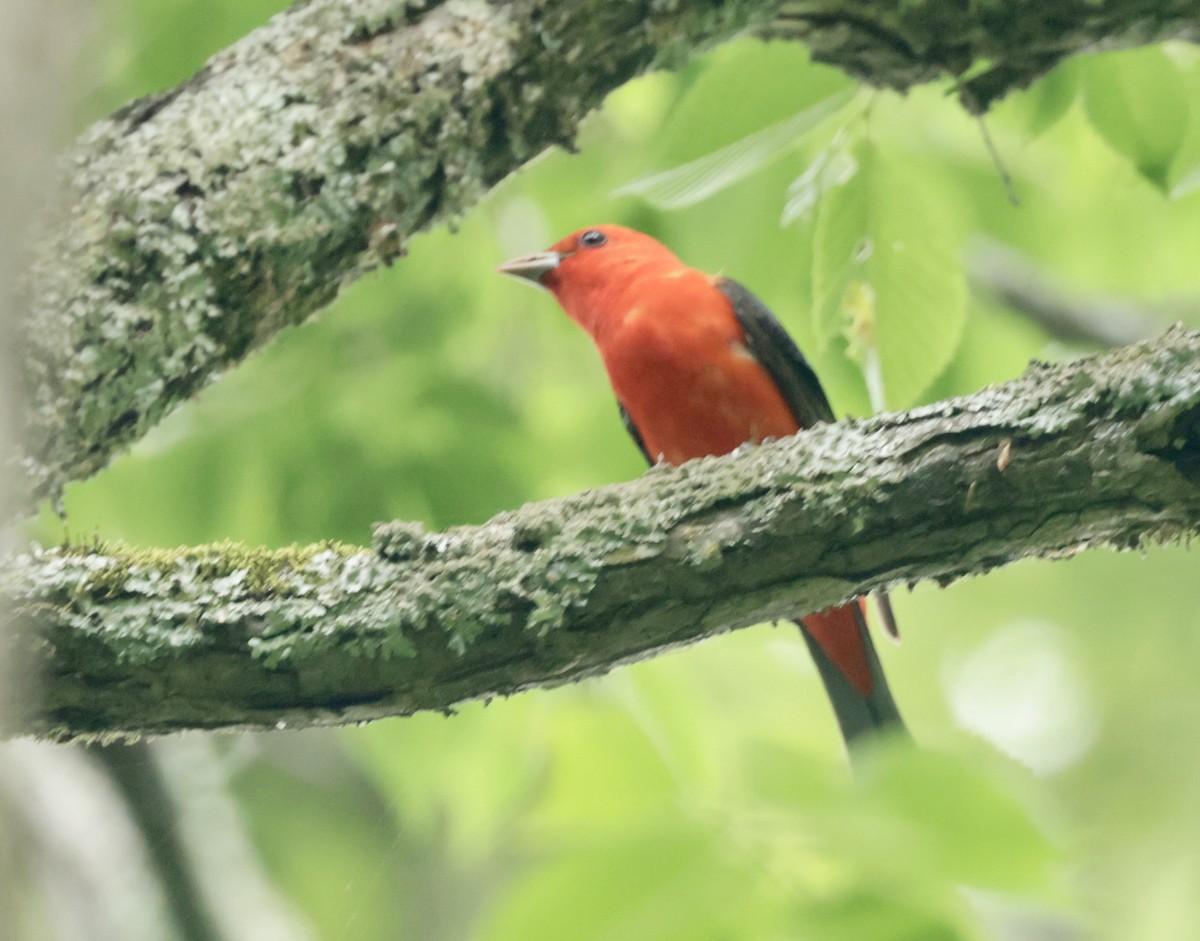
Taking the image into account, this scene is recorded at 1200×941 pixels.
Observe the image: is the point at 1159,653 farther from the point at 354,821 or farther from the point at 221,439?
the point at 221,439

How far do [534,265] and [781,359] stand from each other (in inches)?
42.1

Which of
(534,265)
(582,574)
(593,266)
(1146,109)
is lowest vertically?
(582,574)

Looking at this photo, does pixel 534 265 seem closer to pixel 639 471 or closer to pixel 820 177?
pixel 639 471

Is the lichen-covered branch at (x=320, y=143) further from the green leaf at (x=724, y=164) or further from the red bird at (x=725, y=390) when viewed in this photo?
the red bird at (x=725, y=390)

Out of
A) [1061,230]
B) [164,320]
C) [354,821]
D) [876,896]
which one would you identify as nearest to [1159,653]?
[1061,230]

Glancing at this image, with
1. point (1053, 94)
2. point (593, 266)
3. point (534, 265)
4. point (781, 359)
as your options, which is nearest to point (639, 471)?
point (781, 359)

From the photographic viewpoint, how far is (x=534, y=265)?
4320 mm

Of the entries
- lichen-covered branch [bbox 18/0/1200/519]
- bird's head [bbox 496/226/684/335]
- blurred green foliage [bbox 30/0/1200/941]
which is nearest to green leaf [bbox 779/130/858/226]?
blurred green foliage [bbox 30/0/1200/941]

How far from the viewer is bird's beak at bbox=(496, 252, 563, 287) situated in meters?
4.27

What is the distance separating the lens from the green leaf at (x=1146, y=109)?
2.94m

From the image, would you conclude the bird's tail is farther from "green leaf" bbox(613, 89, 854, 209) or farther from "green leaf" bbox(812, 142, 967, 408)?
"green leaf" bbox(613, 89, 854, 209)

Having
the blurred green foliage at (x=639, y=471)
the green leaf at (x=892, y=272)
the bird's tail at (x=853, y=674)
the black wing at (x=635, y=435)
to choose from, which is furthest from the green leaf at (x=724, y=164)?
the bird's tail at (x=853, y=674)

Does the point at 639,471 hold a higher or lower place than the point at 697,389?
lower

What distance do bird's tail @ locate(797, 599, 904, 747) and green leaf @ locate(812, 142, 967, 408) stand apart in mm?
994
